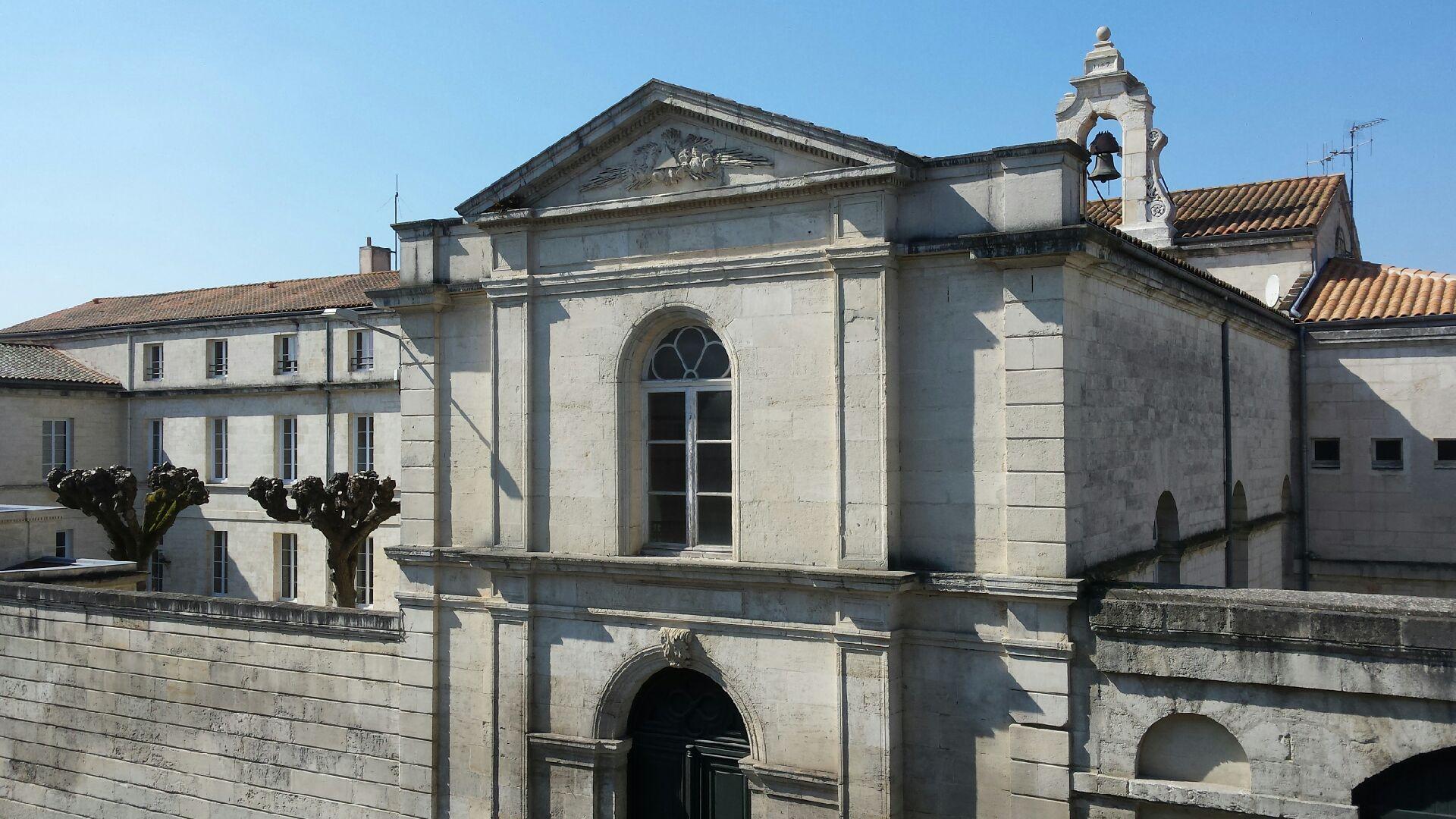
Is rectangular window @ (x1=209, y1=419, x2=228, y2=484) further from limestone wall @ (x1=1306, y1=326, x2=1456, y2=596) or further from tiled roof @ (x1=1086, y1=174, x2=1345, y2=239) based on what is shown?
limestone wall @ (x1=1306, y1=326, x2=1456, y2=596)

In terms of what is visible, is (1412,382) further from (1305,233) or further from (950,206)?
(950,206)

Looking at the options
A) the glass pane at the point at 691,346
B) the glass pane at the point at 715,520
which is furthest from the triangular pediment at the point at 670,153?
the glass pane at the point at 715,520

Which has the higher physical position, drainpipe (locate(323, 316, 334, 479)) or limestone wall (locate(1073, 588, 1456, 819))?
drainpipe (locate(323, 316, 334, 479))

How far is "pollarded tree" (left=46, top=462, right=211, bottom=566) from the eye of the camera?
23.9 m

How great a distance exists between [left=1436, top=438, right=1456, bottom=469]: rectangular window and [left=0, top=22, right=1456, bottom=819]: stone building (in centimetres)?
497

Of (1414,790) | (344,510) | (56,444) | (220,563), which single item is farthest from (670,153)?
(56,444)

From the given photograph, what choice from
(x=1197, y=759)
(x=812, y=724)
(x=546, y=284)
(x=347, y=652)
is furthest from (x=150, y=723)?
(x=1197, y=759)

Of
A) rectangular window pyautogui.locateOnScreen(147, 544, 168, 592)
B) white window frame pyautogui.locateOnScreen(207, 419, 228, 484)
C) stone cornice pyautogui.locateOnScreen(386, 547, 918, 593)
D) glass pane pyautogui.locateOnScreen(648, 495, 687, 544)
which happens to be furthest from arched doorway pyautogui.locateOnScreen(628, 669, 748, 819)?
rectangular window pyautogui.locateOnScreen(147, 544, 168, 592)

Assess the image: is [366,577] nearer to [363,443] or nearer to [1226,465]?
[363,443]

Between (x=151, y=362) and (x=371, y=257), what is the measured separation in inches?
277

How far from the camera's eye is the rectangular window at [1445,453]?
17.4 meters

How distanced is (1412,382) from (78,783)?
66.3ft

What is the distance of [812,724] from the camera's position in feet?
33.2

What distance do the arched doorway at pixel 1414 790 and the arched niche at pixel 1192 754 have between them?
84 centimetres
